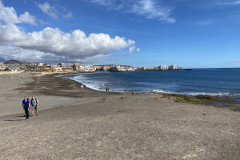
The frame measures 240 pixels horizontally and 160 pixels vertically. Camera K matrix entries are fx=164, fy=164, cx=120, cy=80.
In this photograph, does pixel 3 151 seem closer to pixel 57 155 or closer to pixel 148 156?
pixel 57 155

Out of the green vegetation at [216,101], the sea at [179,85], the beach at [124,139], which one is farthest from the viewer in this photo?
the sea at [179,85]

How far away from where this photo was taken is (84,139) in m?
9.66

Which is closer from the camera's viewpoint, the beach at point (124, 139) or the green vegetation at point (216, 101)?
the beach at point (124, 139)

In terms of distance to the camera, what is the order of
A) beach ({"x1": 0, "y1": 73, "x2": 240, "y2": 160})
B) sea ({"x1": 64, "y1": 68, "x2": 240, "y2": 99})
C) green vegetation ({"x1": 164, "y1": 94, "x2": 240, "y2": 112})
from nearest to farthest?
beach ({"x1": 0, "y1": 73, "x2": 240, "y2": 160}) < green vegetation ({"x1": 164, "y1": 94, "x2": 240, "y2": 112}) < sea ({"x1": 64, "y1": 68, "x2": 240, "y2": 99})

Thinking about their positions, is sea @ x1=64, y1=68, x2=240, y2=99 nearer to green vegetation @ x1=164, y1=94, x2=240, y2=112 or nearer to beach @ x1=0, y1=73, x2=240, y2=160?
green vegetation @ x1=164, y1=94, x2=240, y2=112

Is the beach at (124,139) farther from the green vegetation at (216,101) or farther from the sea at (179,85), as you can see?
the sea at (179,85)

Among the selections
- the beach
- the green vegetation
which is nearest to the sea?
the green vegetation

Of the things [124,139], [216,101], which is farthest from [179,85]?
[124,139]

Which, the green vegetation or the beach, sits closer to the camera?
the beach

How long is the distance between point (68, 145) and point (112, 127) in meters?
3.63

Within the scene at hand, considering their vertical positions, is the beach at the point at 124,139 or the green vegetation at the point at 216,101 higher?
the beach at the point at 124,139

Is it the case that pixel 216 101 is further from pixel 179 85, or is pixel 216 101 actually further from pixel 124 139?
pixel 179 85

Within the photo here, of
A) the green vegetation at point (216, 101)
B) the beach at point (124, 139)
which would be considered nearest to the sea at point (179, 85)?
the green vegetation at point (216, 101)

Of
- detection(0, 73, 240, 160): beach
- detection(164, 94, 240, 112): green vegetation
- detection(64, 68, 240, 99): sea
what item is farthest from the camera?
detection(64, 68, 240, 99): sea
